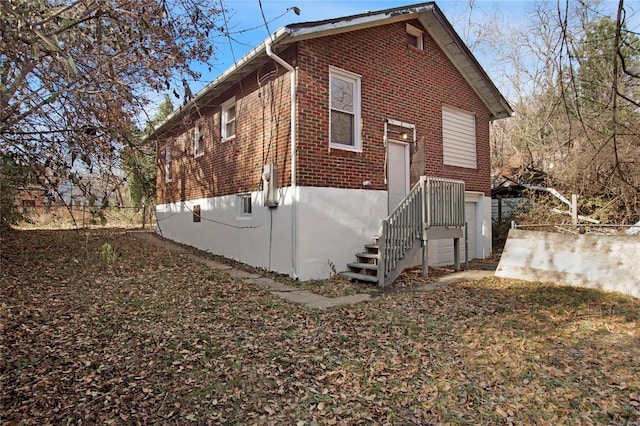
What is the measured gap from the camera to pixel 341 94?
8398 mm

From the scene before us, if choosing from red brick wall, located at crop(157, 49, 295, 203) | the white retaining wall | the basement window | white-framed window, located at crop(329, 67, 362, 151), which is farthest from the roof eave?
the basement window

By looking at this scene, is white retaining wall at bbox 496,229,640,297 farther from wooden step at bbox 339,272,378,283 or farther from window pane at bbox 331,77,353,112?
window pane at bbox 331,77,353,112

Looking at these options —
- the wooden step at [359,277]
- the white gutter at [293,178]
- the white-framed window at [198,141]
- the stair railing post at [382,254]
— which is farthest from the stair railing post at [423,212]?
the white-framed window at [198,141]

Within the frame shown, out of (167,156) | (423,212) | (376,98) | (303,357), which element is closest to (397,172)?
(423,212)

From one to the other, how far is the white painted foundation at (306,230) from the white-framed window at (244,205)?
0.27 feet

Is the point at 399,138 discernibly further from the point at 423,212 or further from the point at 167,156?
the point at 167,156

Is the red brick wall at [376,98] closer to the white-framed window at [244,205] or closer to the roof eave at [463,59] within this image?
the roof eave at [463,59]

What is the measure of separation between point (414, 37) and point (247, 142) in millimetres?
5426

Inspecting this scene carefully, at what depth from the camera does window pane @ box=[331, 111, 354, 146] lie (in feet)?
27.0

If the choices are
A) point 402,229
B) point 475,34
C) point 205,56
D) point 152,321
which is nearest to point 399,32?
point 402,229

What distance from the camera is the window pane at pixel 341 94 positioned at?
8281 mm

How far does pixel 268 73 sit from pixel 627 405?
26.6 feet

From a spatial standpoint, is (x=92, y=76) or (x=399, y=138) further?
(x=399, y=138)

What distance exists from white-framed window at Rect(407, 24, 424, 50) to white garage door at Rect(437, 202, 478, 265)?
4.82m
